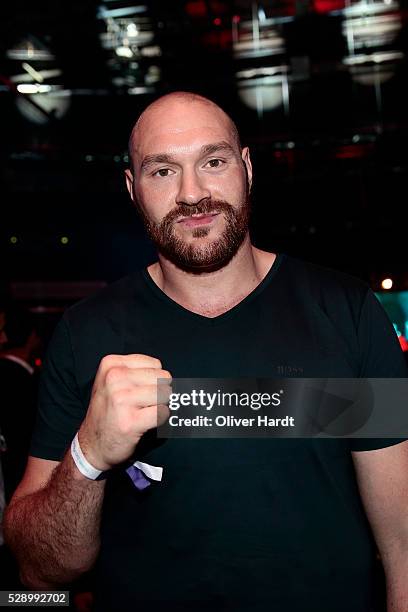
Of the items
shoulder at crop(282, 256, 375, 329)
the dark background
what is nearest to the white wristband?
shoulder at crop(282, 256, 375, 329)

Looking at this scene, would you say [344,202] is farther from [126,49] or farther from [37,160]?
[37,160]

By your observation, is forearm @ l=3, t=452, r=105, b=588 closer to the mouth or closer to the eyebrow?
the mouth

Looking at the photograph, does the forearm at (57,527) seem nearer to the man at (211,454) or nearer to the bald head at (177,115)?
the man at (211,454)

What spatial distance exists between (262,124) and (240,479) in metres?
8.20

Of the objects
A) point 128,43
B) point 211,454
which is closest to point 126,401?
point 211,454

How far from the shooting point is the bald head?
5.37 ft

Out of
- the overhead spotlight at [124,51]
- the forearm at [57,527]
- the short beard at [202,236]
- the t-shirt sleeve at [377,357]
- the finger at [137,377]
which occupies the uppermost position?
the overhead spotlight at [124,51]

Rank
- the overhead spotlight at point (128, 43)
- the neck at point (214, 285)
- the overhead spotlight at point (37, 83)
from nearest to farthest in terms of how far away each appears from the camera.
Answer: the neck at point (214, 285)
the overhead spotlight at point (128, 43)
the overhead spotlight at point (37, 83)

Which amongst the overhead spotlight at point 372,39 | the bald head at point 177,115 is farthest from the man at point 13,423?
the overhead spotlight at point 372,39

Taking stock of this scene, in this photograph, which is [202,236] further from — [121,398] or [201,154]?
[121,398]

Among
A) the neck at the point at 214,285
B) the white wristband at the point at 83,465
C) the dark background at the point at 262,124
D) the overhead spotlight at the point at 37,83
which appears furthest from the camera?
the overhead spotlight at the point at 37,83

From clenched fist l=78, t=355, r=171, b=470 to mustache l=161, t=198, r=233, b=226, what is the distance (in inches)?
20.4

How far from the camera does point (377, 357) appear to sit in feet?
4.94

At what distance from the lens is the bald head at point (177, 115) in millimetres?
1638
